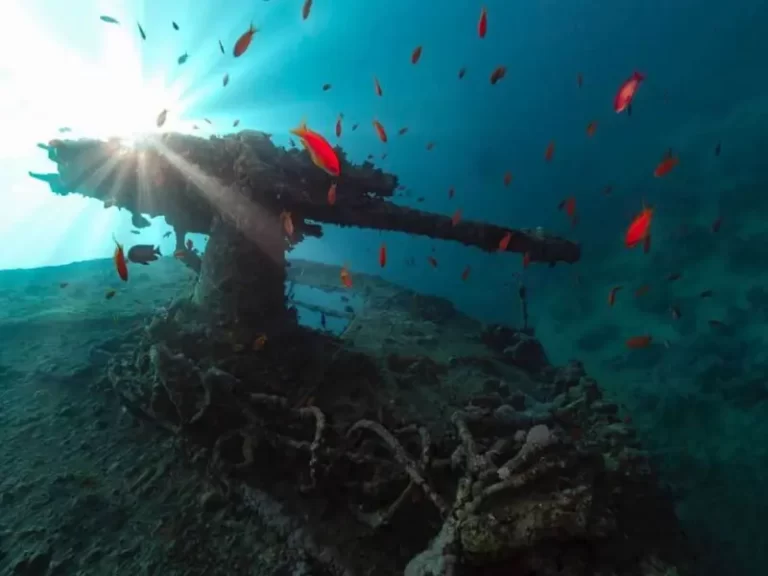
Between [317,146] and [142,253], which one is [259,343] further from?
[317,146]

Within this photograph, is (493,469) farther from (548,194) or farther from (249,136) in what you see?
(548,194)

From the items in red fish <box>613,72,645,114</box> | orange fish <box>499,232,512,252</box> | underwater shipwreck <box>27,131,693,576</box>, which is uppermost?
red fish <box>613,72,645,114</box>

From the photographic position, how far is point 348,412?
18.2ft

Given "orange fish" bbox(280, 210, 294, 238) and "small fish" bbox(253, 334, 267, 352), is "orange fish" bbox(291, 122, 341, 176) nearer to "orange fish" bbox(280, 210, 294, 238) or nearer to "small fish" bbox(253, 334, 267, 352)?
"orange fish" bbox(280, 210, 294, 238)

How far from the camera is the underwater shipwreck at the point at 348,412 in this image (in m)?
3.24

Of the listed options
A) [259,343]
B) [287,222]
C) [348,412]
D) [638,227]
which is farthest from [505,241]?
[259,343]

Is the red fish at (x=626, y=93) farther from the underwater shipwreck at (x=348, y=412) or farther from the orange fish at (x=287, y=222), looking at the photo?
the orange fish at (x=287, y=222)

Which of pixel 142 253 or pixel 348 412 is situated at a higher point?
pixel 142 253

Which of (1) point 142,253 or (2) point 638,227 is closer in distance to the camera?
(2) point 638,227

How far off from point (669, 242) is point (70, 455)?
34286mm

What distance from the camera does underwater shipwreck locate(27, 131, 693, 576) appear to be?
127 inches

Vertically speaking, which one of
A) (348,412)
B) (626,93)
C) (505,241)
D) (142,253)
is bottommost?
(348,412)

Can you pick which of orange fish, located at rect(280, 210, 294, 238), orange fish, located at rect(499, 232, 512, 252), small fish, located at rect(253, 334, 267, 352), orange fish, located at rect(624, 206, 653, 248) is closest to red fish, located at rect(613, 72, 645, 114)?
orange fish, located at rect(624, 206, 653, 248)

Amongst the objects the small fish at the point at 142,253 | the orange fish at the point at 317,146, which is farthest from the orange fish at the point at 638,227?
the small fish at the point at 142,253
